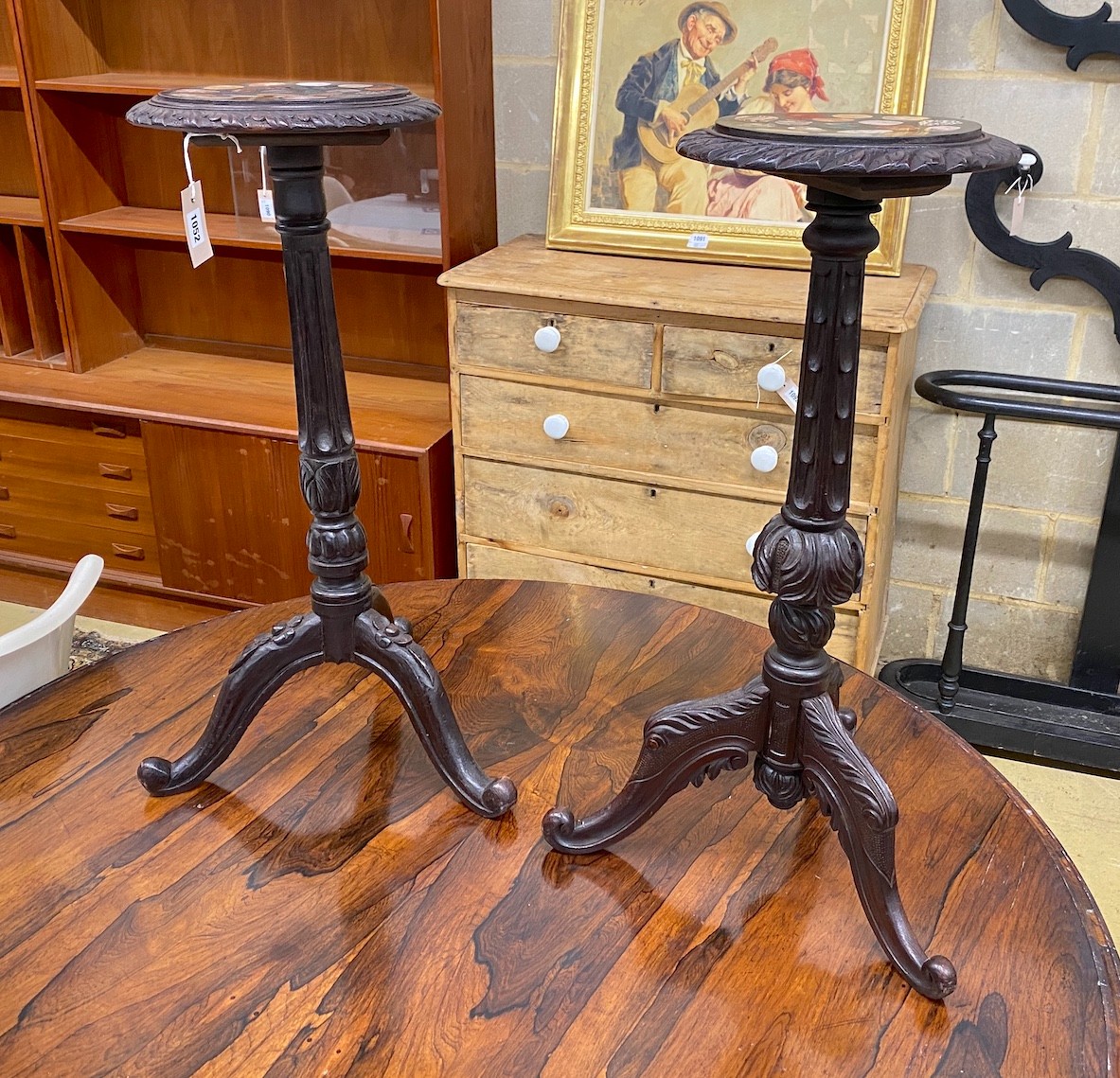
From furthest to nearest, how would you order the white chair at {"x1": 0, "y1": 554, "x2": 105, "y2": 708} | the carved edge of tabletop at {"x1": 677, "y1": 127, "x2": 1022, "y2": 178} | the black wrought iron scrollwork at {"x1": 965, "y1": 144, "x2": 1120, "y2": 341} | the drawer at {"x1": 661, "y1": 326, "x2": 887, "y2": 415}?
the black wrought iron scrollwork at {"x1": 965, "y1": 144, "x2": 1120, "y2": 341}
the drawer at {"x1": 661, "y1": 326, "x2": 887, "y2": 415}
the white chair at {"x1": 0, "y1": 554, "x2": 105, "y2": 708}
the carved edge of tabletop at {"x1": 677, "y1": 127, "x2": 1022, "y2": 178}

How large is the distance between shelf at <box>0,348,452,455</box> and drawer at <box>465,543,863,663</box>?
0.97ft

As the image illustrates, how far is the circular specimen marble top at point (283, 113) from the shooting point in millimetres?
1068

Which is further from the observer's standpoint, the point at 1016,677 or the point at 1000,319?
the point at 1016,677

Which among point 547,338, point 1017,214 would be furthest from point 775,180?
point 547,338

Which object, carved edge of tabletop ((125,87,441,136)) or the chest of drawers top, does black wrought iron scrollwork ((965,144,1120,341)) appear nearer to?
the chest of drawers top

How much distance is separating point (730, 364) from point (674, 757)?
1.19m

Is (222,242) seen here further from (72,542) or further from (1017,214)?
(1017,214)

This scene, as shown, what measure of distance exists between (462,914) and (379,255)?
1.89m

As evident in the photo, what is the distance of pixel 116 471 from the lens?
115 inches

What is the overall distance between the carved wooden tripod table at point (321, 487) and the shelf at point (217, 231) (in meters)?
1.41

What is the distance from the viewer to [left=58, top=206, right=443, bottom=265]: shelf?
2674 millimetres

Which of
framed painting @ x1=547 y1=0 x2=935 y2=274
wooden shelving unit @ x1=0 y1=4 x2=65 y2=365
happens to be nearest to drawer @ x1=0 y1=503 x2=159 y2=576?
wooden shelving unit @ x1=0 y1=4 x2=65 y2=365

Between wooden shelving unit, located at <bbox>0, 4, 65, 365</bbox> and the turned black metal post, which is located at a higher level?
wooden shelving unit, located at <bbox>0, 4, 65, 365</bbox>

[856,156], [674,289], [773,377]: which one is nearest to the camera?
[856,156]
